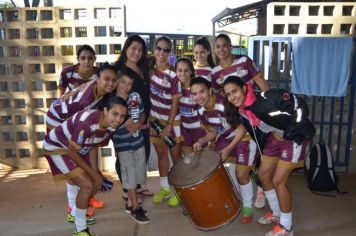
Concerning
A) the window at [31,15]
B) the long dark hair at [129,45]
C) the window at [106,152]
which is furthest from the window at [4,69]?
the long dark hair at [129,45]

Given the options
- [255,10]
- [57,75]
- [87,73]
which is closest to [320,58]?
[87,73]

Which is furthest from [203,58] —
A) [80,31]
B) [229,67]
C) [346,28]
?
[346,28]

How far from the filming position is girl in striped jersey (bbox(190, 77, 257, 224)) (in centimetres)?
315

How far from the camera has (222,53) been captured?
3465 millimetres

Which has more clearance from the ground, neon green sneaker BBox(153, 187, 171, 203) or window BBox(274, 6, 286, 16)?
window BBox(274, 6, 286, 16)

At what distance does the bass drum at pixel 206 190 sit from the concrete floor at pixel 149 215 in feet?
0.87

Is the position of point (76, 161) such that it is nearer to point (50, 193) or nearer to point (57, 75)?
point (50, 193)

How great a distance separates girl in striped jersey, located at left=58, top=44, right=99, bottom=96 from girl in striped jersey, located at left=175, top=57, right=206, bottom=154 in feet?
2.81

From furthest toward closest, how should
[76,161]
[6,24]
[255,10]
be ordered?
1. [255,10]
2. [6,24]
3. [76,161]

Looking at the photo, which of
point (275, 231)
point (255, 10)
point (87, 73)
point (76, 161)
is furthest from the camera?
point (255, 10)

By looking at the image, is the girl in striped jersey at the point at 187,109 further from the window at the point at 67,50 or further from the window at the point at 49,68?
the window at the point at 49,68

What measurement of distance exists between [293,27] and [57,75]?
3.53 metres

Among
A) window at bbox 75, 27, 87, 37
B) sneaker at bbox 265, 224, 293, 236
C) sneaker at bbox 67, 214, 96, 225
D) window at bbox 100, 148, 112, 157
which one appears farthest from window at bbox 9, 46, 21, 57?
sneaker at bbox 265, 224, 293, 236

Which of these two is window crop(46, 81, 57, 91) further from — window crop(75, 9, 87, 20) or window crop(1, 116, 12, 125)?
window crop(75, 9, 87, 20)
